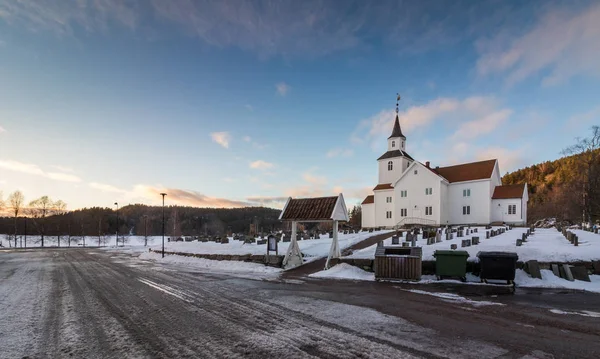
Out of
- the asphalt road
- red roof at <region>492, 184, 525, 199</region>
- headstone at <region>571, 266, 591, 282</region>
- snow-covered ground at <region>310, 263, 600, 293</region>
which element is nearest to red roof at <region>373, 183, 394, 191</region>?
red roof at <region>492, 184, 525, 199</region>

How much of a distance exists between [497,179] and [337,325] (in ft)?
157

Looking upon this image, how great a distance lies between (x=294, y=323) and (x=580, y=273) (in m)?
12.0

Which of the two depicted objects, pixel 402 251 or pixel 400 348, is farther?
pixel 402 251

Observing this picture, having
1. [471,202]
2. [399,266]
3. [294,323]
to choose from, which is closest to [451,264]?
[399,266]

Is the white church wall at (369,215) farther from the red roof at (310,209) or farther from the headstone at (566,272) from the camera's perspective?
the headstone at (566,272)

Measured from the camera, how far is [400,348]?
5676mm

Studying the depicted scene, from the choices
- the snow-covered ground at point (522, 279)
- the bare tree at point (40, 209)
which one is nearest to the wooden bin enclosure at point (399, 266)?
the snow-covered ground at point (522, 279)

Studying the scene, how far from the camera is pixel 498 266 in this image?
1264cm

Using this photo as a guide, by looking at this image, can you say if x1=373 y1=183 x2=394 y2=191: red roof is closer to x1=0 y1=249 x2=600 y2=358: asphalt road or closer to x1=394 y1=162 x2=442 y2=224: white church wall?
x1=394 y1=162 x2=442 y2=224: white church wall

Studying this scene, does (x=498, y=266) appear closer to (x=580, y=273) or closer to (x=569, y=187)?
(x=580, y=273)

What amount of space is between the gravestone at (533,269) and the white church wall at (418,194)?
31.4 meters

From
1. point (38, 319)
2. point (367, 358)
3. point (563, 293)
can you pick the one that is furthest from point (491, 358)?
point (38, 319)

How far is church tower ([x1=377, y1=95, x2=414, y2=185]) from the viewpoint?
5259cm

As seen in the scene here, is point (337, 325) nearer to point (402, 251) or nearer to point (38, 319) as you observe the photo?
point (38, 319)
